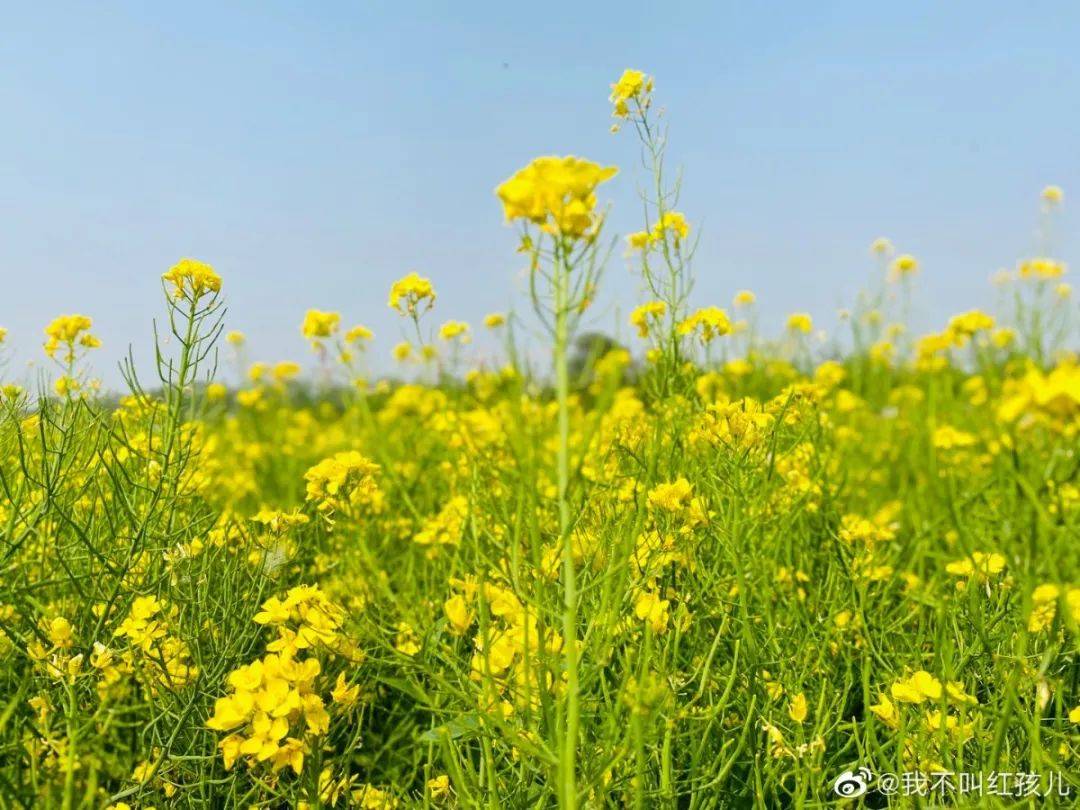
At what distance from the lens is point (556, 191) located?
1.04m

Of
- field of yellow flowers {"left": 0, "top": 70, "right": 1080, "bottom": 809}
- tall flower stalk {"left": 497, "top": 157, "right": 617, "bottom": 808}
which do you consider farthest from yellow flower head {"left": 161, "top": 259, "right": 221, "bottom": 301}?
tall flower stalk {"left": 497, "top": 157, "right": 617, "bottom": 808}

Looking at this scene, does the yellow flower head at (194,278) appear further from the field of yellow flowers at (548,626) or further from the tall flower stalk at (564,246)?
the tall flower stalk at (564,246)

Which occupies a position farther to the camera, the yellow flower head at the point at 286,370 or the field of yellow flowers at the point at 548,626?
the yellow flower head at the point at 286,370

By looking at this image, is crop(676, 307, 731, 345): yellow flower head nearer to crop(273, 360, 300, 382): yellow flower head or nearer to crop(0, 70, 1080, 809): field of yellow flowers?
crop(0, 70, 1080, 809): field of yellow flowers

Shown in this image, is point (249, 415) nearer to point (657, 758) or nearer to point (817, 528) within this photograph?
point (817, 528)

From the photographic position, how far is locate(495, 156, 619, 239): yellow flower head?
1040 mm

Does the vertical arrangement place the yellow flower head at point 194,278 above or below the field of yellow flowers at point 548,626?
above

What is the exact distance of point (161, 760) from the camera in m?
1.46

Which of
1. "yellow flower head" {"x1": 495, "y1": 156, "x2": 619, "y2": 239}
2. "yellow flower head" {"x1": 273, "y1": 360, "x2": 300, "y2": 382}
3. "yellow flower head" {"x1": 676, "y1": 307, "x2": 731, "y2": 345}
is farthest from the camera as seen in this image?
"yellow flower head" {"x1": 273, "y1": 360, "x2": 300, "y2": 382}

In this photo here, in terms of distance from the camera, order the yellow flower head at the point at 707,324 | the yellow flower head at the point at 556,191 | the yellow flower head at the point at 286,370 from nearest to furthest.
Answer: the yellow flower head at the point at 556,191 → the yellow flower head at the point at 707,324 → the yellow flower head at the point at 286,370

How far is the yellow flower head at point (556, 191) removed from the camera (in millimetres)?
1040

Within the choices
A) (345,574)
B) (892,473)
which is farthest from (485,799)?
(892,473)

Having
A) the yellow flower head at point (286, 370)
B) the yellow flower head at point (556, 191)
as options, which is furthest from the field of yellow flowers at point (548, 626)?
the yellow flower head at point (286, 370)

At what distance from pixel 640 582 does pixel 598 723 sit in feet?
1.18
